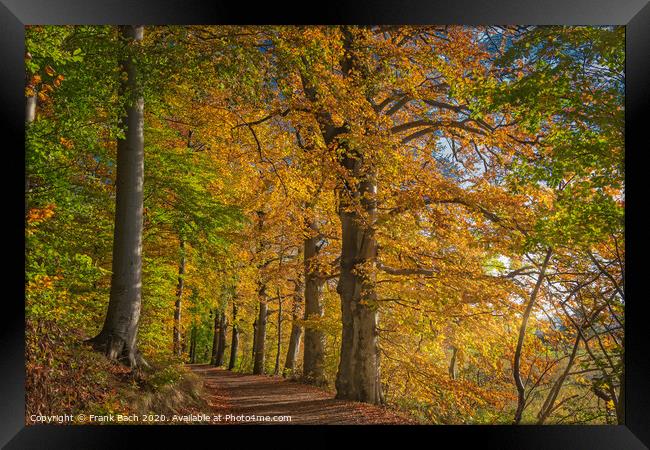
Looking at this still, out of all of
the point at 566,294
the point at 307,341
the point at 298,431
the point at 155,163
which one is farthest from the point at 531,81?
the point at 307,341

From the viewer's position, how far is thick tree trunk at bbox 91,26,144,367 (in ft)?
20.8

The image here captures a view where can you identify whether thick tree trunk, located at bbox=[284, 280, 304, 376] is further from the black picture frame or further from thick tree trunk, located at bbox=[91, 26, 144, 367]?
the black picture frame

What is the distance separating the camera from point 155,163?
28.4ft

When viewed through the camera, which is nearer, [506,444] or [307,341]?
[506,444]

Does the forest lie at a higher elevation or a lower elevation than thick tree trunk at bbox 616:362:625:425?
higher

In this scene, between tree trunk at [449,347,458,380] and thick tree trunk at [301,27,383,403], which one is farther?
tree trunk at [449,347,458,380]

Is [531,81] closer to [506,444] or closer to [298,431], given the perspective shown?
[506,444]

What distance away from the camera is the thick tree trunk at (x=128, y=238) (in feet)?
20.8

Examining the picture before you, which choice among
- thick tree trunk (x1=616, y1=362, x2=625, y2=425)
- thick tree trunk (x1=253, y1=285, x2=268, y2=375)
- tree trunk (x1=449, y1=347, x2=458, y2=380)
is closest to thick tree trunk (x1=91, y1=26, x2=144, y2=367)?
thick tree trunk (x1=616, y1=362, x2=625, y2=425)

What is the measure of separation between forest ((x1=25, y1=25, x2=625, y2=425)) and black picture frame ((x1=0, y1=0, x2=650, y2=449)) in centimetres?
20

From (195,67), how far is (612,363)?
5.62 meters

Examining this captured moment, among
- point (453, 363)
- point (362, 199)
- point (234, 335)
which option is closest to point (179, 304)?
point (362, 199)
